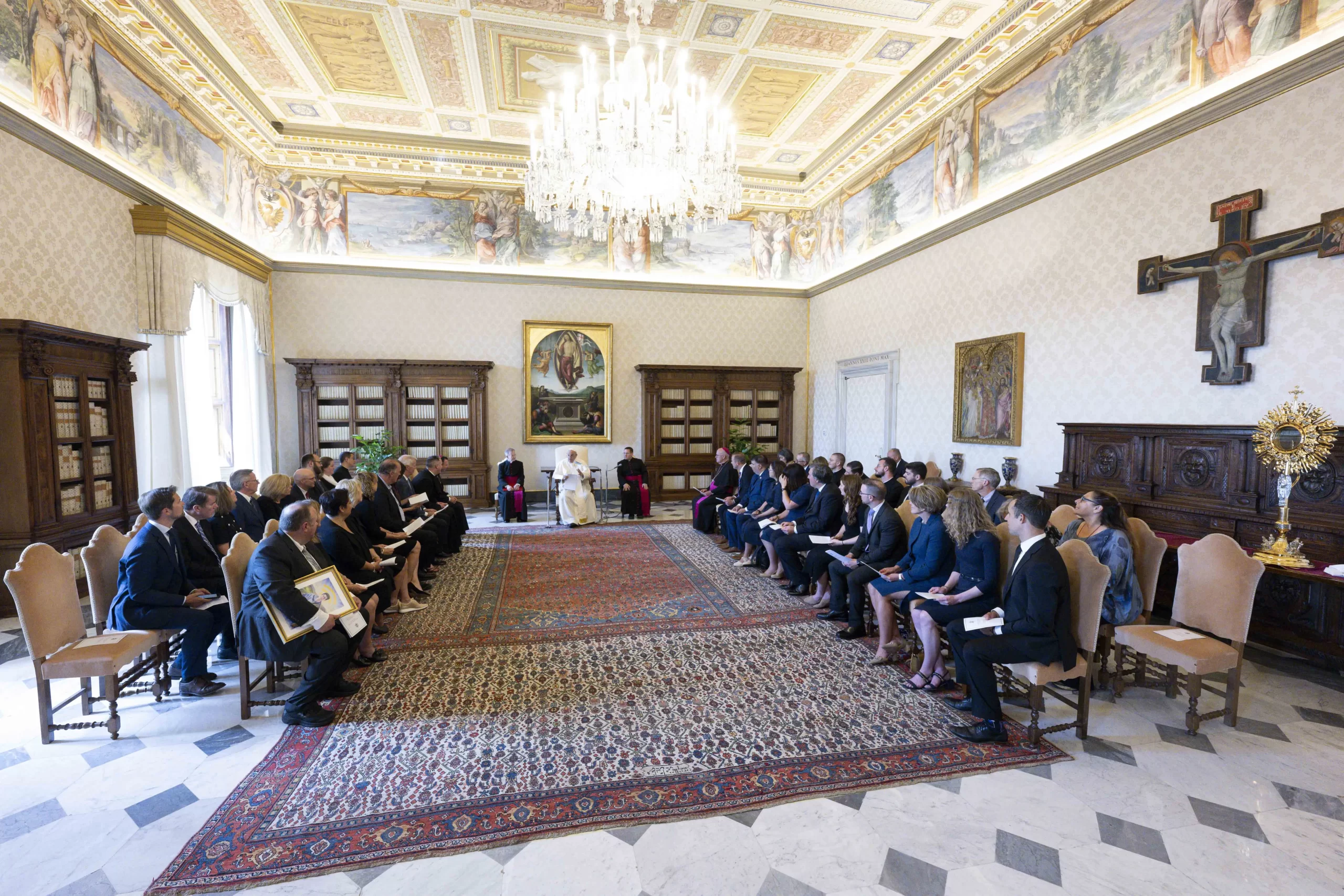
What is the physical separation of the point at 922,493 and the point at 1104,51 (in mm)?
5767

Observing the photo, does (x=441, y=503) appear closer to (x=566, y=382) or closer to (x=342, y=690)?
(x=342, y=690)

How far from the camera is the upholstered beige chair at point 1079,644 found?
3.31m

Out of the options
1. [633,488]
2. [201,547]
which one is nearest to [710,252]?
[633,488]

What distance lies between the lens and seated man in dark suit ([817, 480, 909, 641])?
4.89 m

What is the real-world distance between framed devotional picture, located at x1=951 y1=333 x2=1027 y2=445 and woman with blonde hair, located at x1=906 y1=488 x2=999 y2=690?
14.4 feet

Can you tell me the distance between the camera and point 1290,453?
14.4 ft

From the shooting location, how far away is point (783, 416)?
13.3m

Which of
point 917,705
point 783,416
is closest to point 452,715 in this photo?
point 917,705

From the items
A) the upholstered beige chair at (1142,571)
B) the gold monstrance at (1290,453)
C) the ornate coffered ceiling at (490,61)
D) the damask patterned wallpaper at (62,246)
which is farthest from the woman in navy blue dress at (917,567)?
the damask patterned wallpaper at (62,246)

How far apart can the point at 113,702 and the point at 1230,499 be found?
823 cm

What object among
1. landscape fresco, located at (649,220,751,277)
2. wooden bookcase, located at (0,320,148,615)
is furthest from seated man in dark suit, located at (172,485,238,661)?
landscape fresco, located at (649,220,751,277)

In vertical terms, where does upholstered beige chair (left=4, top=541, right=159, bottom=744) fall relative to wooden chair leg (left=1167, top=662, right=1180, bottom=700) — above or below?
above

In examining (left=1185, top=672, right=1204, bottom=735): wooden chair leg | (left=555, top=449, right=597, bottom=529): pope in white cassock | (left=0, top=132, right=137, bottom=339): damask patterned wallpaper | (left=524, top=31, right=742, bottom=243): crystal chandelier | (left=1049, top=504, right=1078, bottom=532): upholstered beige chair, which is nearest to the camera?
(left=1185, top=672, right=1204, bottom=735): wooden chair leg

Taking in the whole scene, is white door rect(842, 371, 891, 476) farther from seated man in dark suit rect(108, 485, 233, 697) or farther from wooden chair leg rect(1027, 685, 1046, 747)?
seated man in dark suit rect(108, 485, 233, 697)
